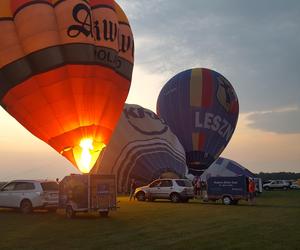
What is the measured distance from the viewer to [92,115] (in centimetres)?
2200

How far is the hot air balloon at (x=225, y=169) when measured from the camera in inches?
2039

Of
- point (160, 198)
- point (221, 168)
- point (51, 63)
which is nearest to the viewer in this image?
point (51, 63)

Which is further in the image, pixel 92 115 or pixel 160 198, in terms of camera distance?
pixel 160 198

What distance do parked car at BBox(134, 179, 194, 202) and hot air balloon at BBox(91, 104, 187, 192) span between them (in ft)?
9.87

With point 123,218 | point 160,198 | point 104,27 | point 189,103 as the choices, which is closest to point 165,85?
point 189,103

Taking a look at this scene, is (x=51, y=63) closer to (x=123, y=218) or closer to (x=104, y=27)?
(x=104, y=27)

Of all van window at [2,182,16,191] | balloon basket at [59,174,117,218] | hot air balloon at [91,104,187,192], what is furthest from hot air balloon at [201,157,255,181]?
balloon basket at [59,174,117,218]

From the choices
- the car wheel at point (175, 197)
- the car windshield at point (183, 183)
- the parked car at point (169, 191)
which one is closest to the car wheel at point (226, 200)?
the parked car at point (169, 191)

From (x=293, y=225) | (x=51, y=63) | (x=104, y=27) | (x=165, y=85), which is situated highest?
(x=165, y=85)

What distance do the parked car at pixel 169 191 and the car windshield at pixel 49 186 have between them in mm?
9666

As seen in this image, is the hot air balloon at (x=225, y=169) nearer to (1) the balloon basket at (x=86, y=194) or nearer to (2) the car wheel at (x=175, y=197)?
(2) the car wheel at (x=175, y=197)

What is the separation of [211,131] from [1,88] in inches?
960

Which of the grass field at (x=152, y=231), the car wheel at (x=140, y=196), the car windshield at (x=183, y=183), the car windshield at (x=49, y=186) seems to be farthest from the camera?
the car wheel at (x=140, y=196)

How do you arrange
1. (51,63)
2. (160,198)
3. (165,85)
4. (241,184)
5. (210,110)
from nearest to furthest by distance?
(51,63) < (241,184) < (160,198) < (210,110) < (165,85)
